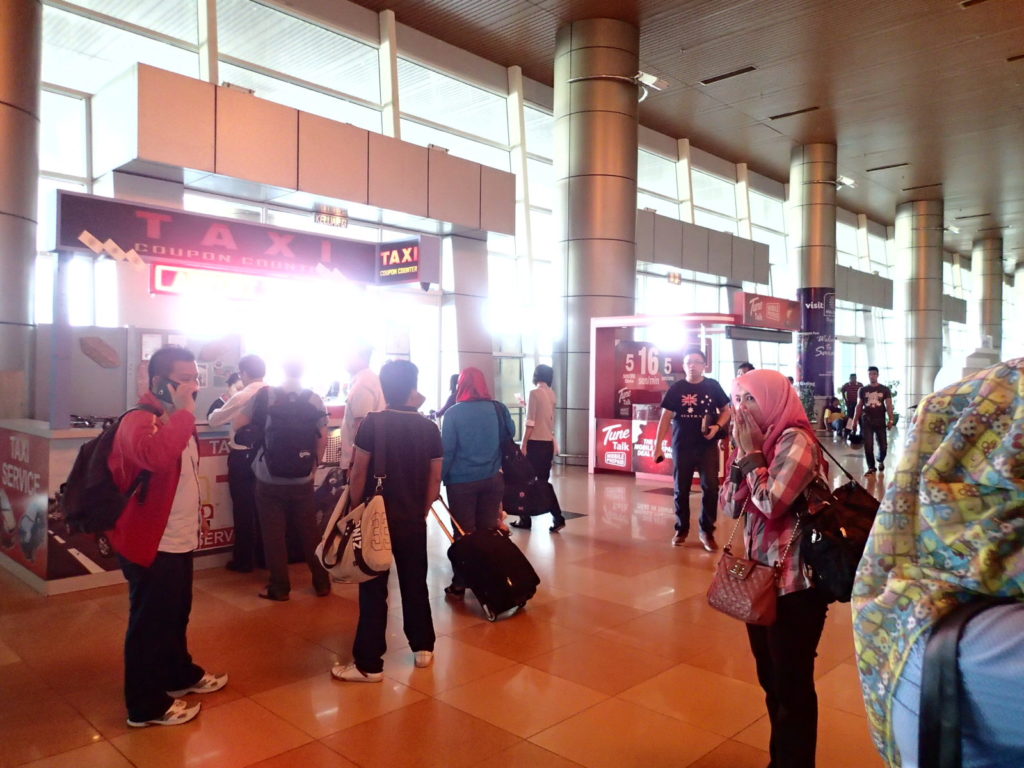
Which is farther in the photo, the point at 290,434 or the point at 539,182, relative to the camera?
the point at 539,182

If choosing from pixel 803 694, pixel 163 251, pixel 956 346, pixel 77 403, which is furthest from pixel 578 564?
pixel 956 346

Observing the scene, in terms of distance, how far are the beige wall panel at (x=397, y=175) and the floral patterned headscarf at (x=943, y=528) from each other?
1013 centimetres

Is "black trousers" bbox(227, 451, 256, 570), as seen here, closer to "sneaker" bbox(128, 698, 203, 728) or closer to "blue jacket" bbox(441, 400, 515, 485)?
"blue jacket" bbox(441, 400, 515, 485)

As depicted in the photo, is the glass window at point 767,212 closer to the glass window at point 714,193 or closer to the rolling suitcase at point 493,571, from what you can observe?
the glass window at point 714,193

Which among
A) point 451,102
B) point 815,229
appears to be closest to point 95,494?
point 451,102

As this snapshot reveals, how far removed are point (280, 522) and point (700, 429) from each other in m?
3.50

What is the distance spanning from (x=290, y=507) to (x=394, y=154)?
23.1 feet

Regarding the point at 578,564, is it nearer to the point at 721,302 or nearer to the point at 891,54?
the point at 891,54

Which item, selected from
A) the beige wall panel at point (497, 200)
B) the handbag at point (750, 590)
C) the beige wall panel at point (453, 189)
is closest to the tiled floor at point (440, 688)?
the handbag at point (750, 590)

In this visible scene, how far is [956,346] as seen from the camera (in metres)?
34.3

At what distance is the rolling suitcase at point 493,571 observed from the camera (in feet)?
15.0

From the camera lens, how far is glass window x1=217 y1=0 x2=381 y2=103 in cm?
1065

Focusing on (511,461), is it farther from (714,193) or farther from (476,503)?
(714,193)

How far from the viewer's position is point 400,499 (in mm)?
3721
